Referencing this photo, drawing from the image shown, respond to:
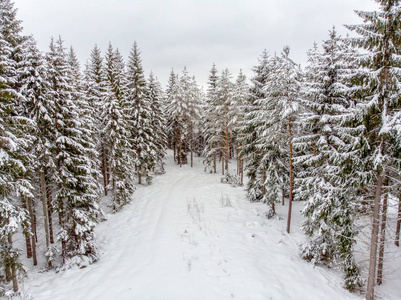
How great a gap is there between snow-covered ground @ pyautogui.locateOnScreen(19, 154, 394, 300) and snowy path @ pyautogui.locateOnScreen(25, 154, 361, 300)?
0.14ft

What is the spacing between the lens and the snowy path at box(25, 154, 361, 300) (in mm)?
9852

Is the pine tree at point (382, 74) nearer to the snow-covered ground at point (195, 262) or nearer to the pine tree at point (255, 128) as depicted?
the snow-covered ground at point (195, 262)

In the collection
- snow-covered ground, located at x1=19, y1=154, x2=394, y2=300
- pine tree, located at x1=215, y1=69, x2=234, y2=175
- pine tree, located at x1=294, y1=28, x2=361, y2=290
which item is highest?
pine tree, located at x1=215, y1=69, x2=234, y2=175

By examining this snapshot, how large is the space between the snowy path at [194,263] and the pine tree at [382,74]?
6.79 m

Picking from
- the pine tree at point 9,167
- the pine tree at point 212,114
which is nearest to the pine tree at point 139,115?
the pine tree at point 212,114

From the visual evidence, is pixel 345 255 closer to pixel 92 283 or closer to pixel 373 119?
pixel 373 119

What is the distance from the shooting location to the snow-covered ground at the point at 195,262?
388 inches

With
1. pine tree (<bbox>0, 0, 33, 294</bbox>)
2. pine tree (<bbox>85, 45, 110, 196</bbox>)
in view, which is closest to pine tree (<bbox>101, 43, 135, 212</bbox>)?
pine tree (<bbox>85, 45, 110, 196</bbox>)

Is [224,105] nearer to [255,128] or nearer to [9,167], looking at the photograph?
[255,128]

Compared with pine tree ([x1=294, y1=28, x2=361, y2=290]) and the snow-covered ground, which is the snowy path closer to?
the snow-covered ground

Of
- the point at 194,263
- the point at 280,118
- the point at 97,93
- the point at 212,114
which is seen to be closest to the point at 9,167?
the point at 194,263

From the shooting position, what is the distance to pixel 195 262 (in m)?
11.5

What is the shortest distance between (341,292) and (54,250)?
16783mm

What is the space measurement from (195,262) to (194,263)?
100 mm
